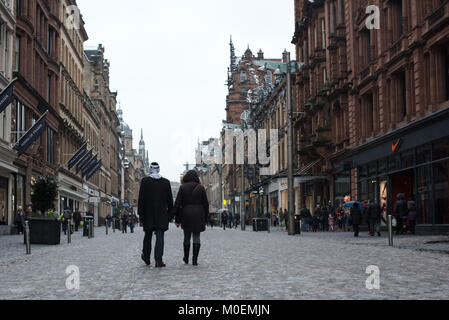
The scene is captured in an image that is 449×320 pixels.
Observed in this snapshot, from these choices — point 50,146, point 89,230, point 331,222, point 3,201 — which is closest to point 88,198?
point 50,146

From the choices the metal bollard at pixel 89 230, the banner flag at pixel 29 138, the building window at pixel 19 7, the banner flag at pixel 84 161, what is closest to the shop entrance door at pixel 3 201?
the banner flag at pixel 29 138

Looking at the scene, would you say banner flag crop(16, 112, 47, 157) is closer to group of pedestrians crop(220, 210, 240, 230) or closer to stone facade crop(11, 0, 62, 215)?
stone facade crop(11, 0, 62, 215)

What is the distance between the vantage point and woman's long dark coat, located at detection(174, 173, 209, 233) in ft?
39.7

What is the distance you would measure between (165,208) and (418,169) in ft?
58.2

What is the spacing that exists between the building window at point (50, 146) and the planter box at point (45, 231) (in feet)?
77.4

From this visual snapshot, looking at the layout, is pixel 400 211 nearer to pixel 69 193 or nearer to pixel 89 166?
pixel 89 166

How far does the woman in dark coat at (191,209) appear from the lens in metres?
12.1

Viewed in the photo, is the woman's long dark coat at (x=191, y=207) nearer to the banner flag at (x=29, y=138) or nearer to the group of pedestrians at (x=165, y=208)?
the group of pedestrians at (x=165, y=208)

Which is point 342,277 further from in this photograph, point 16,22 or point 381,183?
point 16,22

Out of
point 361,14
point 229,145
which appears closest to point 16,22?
point 361,14

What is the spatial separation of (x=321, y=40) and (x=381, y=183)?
1528 cm

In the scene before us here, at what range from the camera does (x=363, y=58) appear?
118 ft

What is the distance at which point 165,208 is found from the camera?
11.9m

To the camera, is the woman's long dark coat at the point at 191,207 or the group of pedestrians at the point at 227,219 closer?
the woman's long dark coat at the point at 191,207
